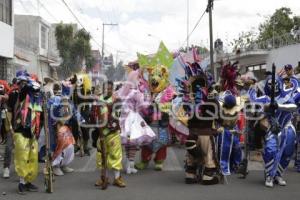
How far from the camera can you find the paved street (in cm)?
683

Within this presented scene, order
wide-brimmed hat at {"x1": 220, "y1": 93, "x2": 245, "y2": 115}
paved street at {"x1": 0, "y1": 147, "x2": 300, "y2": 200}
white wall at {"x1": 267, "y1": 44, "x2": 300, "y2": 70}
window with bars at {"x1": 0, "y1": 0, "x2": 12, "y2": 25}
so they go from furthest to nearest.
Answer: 1. white wall at {"x1": 267, "y1": 44, "x2": 300, "y2": 70}
2. window with bars at {"x1": 0, "y1": 0, "x2": 12, "y2": 25}
3. wide-brimmed hat at {"x1": 220, "y1": 93, "x2": 245, "y2": 115}
4. paved street at {"x1": 0, "y1": 147, "x2": 300, "y2": 200}

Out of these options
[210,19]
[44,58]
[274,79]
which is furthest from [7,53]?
[274,79]

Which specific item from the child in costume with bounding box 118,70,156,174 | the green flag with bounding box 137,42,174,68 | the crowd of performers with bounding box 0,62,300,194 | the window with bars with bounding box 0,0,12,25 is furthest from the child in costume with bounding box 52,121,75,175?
the window with bars with bounding box 0,0,12,25

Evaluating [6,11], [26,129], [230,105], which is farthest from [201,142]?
[6,11]

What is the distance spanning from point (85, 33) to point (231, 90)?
29.0 meters

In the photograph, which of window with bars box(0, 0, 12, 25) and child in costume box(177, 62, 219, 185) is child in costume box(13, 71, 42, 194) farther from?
window with bars box(0, 0, 12, 25)

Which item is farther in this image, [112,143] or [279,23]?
[279,23]

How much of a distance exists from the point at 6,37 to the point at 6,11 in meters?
1.20

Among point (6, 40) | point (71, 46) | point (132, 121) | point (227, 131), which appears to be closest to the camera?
point (227, 131)

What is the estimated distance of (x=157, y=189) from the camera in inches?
289

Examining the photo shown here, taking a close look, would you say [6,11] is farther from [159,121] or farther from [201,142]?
[201,142]

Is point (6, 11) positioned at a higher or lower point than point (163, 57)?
higher

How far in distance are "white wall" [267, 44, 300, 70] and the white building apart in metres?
13.5

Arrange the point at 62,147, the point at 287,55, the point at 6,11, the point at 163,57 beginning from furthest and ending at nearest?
the point at 287,55, the point at 6,11, the point at 163,57, the point at 62,147
